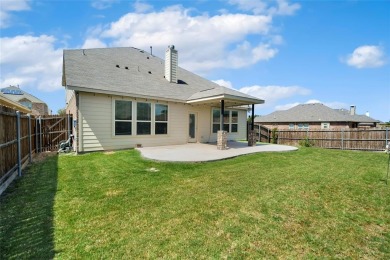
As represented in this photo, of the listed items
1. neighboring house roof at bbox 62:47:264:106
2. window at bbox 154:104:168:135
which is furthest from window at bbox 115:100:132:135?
window at bbox 154:104:168:135

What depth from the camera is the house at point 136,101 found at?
31.2ft

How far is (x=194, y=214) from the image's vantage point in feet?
12.2

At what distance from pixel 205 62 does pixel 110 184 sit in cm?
1561

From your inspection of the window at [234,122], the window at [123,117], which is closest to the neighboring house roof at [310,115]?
the window at [234,122]

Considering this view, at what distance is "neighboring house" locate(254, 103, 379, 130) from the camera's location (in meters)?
26.3

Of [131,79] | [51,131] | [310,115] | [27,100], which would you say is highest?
[27,100]

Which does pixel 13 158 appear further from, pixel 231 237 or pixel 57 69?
pixel 57 69

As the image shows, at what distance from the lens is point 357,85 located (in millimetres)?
18609

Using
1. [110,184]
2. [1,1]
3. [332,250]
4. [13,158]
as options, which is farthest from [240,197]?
[1,1]

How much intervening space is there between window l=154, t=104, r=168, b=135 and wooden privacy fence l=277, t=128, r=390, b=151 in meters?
10.3

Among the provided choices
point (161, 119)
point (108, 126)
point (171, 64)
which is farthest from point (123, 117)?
point (171, 64)

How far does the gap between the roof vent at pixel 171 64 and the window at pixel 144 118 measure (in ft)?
12.7

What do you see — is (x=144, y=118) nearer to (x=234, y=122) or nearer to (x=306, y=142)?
(x=234, y=122)

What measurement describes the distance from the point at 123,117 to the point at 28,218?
7.26 metres
